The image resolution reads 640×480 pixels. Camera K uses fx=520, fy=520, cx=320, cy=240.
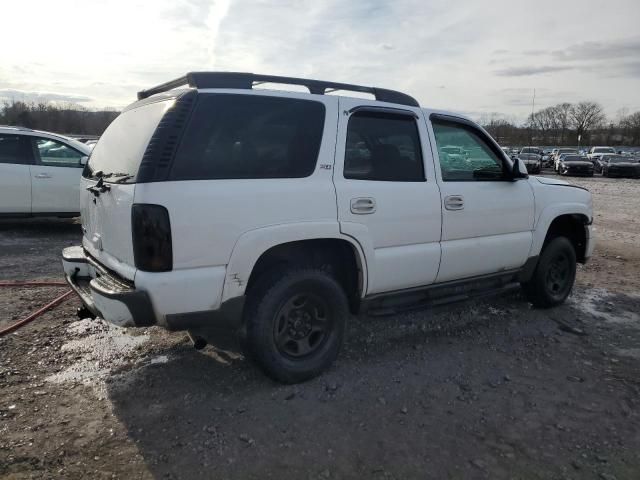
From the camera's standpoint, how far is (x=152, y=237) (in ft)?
9.79

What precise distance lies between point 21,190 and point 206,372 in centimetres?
636

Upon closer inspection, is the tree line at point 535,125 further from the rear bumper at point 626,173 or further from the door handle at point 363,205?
the door handle at point 363,205

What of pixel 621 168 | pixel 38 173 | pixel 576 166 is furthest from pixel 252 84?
pixel 621 168

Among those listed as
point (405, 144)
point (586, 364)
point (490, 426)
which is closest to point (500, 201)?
point (405, 144)

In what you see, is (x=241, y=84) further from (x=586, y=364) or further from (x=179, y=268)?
(x=586, y=364)

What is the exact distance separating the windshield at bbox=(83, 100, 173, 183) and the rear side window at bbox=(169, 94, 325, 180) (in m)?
0.26

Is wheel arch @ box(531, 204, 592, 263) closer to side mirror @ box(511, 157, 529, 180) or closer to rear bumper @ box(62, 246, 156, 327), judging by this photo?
side mirror @ box(511, 157, 529, 180)

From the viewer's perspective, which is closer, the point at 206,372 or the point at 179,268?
the point at 179,268

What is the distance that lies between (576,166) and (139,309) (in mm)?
33348

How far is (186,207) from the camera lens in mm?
3025

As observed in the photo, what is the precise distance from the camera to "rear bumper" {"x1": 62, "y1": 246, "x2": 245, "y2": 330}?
3.02 m

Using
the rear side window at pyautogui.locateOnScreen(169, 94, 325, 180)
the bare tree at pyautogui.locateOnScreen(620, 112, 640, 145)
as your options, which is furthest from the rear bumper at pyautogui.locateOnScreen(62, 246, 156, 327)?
the bare tree at pyautogui.locateOnScreen(620, 112, 640, 145)

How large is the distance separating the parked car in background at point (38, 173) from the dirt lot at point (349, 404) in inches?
153

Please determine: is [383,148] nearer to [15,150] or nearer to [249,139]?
[249,139]
